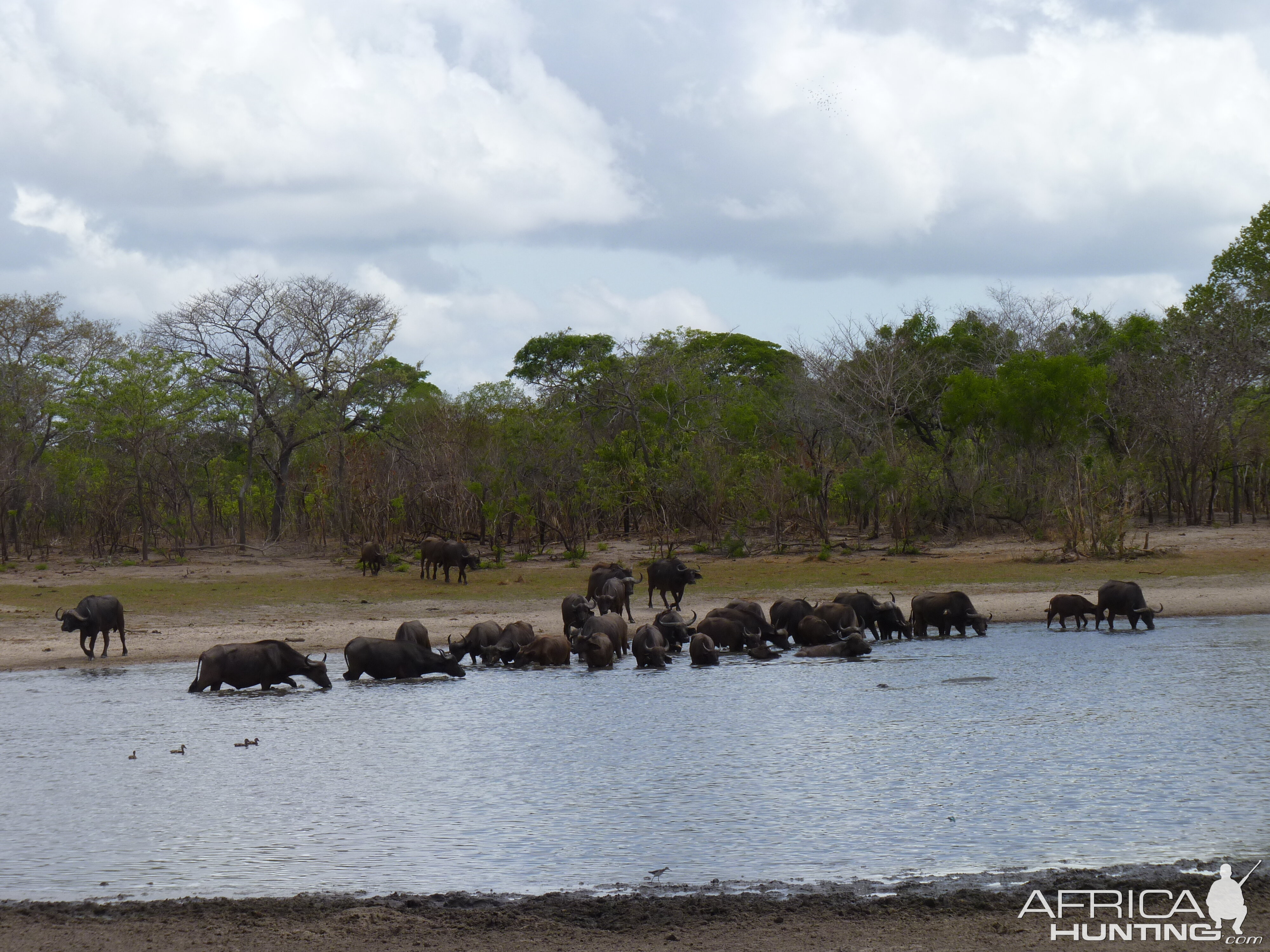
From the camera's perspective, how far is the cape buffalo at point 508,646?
17.5 meters

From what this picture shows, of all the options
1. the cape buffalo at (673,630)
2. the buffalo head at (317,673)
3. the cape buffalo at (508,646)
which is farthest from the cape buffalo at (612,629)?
the buffalo head at (317,673)

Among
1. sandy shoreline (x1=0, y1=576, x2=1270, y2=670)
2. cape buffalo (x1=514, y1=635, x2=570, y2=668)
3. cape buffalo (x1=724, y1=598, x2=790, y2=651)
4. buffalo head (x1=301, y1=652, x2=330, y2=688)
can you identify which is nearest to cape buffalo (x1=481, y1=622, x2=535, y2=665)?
cape buffalo (x1=514, y1=635, x2=570, y2=668)

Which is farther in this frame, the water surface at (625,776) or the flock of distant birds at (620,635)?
the flock of distant birds at (620,635)

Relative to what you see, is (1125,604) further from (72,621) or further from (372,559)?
(372,559)

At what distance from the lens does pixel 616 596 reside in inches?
826

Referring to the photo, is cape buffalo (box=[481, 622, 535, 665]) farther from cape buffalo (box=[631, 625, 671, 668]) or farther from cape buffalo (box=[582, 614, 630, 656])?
cape buffalo (box=[631, 625, 671, 668])

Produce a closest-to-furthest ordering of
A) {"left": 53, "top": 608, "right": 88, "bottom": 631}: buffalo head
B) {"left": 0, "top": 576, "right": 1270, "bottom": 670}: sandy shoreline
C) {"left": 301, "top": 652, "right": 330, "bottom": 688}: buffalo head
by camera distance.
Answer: {"left": 301, "top": 652, "right": 330, "bottom": 688}: buffalo head < {"left": 53, "top": 608, "right": 88, "bottom": 631}: buffalo head < {"left": 0, "top": 576, "right": 1270, "bottom": 670}: sandy shoreline

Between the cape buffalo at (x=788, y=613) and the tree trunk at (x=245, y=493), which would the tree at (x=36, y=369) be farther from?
the cape buffalo at (x=788, y=613)

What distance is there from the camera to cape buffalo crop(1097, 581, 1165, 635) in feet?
66.5

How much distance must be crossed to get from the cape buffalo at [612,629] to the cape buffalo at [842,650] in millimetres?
2514

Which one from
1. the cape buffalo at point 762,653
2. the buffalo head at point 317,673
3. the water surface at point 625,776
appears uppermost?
the buffalo head at point 317,673

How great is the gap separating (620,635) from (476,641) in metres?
2.09

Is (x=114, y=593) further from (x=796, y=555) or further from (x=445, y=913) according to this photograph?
(x=445, y=913)

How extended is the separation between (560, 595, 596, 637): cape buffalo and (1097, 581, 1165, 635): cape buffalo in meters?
8.09
